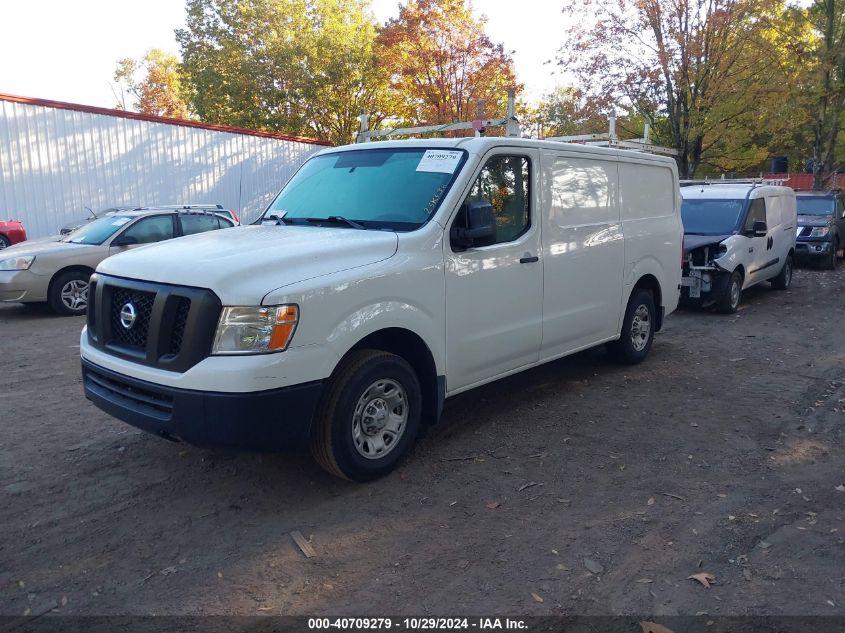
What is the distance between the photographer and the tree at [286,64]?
3122 cm

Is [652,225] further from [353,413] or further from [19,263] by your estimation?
[19,263]

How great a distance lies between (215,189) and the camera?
1997 centimetres

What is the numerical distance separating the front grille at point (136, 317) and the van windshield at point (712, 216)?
9.07m

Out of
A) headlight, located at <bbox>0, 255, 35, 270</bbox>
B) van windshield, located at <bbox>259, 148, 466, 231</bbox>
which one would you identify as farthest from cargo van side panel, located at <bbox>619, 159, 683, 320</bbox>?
headlight, located at <bbox>0, 255, 35, 270</bbox>

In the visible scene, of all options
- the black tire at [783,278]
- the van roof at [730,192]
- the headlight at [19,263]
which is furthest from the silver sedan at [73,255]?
the black tire at [783,278]

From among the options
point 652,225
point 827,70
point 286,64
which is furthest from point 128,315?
point 286,64

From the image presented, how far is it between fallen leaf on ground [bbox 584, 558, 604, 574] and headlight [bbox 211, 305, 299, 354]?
187 centimetres

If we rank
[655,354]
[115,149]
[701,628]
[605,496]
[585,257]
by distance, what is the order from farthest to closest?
[115,149], [655,354], [585,257], [605,496], [701,628]

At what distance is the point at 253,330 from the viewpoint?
3633mm

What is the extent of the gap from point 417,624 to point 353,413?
139 centimetres

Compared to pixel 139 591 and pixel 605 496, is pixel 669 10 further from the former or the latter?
pixel 139 591

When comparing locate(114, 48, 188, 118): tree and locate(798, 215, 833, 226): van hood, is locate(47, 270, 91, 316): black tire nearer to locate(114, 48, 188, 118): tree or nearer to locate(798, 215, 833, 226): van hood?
locate(798, 215, 833, 226): van hood

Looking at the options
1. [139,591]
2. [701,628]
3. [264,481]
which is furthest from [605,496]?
[139,591]

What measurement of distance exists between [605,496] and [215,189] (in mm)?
17912
